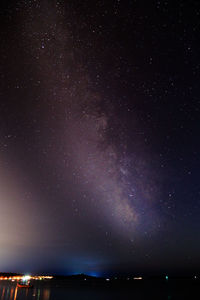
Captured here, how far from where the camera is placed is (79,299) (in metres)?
66.1

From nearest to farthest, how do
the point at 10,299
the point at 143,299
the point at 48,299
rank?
the point at 10,299
the point at 48,299
the point at 143,299

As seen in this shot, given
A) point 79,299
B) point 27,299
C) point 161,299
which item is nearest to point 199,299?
point 161,299

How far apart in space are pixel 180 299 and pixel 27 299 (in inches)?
1828

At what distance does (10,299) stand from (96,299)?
23.2 meters

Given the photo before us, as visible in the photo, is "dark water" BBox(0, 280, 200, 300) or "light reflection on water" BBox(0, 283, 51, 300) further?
"dark water" BBox(0, 280, 200, 300)

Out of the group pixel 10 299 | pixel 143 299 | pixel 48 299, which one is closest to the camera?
pixel 10 299

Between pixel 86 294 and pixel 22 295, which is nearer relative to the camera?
pixel 22 295

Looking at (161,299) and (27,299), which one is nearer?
(27,299)

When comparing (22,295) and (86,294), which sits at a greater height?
(86,294)

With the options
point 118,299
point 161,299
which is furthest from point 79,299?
point 161,299

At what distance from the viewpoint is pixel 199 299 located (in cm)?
7319

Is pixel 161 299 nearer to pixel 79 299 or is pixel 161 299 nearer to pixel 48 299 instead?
pixel 79 299

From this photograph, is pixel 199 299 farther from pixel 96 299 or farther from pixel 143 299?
pixel 96 299

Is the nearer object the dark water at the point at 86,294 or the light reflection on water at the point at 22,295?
the light reflection on water at the point at 22,295
